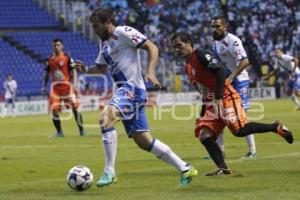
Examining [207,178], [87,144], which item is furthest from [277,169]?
[87,144]

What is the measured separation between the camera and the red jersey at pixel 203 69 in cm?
1081

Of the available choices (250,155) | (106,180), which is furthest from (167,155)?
(250,155)

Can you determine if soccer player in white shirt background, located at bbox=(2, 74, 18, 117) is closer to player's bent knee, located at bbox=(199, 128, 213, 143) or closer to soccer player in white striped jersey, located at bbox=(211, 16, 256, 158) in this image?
soccer player in white striped jersey, located at bbox=(211, 16, 256, 158)

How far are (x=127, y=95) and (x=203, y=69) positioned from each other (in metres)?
1.40

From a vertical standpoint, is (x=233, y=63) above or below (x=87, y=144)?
above

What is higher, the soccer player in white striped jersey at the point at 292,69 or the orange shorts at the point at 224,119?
the orange shorts at the point at 224,119

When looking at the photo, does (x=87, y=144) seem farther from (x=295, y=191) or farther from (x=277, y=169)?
(x=295, y=191)

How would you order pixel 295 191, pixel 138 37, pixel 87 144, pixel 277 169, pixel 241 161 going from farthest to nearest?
pixel 87 144
pixel 241 161
pixel 277 169
pixel 138 37
pixel 295 191

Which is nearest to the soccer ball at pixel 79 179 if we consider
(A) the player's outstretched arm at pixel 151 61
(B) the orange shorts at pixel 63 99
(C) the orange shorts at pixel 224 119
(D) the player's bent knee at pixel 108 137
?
(D) the player's bent knee at pixel 108 137

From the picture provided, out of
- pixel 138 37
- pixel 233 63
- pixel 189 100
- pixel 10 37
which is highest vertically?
pixel 138 37

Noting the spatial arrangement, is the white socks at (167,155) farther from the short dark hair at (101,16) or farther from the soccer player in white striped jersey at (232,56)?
the soccer player in white striped jersey at (232,56)

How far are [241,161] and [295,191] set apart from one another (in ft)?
13.3

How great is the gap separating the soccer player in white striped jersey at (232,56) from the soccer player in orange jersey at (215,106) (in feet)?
5.97

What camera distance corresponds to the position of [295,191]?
927 centimetres
